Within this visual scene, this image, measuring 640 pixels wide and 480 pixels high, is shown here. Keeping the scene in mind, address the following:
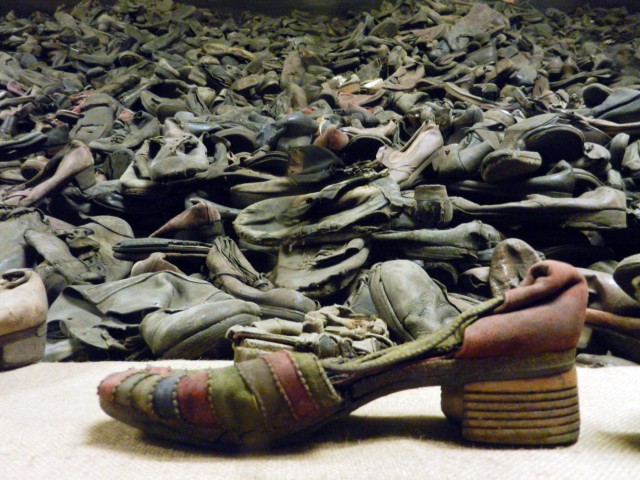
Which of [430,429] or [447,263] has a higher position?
[430,429]

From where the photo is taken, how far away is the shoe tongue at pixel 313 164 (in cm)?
193

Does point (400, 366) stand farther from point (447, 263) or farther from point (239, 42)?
point (239, 42)

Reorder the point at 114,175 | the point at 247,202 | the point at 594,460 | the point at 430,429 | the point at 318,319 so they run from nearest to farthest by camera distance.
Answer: the point at 594,460 → the point at 430,429 → the point at 318,319 → the point at 247,202 → the point at 114,175

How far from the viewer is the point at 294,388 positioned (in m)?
0.62

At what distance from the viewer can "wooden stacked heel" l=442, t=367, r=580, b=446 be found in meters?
0.64

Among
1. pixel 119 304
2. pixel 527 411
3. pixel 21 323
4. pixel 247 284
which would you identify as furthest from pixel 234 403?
pixel 247 284

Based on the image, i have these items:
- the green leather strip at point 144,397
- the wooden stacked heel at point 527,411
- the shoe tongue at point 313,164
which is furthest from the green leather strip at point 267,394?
the shoe tongue at point 313,164

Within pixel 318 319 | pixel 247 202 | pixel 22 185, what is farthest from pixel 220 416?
pixel 22 185

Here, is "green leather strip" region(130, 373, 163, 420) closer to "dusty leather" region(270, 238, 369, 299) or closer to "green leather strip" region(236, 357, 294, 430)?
"green leather strip" region(236, 357, 294, 430)

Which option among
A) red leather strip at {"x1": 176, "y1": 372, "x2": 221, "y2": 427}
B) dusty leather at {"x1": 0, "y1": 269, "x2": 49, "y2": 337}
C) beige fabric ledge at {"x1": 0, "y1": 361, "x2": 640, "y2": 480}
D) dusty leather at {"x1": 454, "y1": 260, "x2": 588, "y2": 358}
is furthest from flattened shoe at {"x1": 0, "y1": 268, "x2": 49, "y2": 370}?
dusty leather at {"x1": 454, "y1": 260, "x2": 588, "y2": 358}

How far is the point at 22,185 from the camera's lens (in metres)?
2.29

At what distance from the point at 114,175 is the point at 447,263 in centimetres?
158

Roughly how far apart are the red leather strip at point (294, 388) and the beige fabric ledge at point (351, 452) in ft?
0.20

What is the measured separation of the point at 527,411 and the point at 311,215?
3.93 feet
